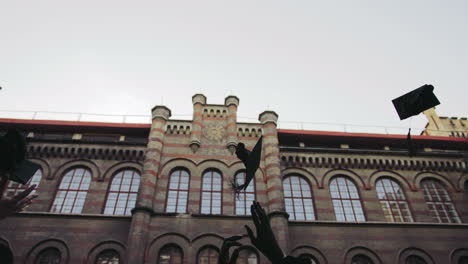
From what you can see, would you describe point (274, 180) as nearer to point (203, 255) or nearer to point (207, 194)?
point (207, 194)

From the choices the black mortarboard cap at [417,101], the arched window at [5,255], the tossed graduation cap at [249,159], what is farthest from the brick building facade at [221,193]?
the arched window at [5,255]

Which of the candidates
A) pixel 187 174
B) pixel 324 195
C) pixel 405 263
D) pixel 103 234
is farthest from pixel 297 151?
pixel 103 234

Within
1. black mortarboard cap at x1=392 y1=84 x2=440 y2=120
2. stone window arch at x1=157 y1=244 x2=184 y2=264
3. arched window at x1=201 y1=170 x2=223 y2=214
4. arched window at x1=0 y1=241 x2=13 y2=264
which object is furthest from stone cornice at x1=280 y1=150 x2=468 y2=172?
arched window at x1=0 y1=241 x2=13 y2=264

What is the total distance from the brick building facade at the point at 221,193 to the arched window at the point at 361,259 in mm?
57

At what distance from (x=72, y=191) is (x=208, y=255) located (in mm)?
7547

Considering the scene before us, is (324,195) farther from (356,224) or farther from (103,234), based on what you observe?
(103,234)

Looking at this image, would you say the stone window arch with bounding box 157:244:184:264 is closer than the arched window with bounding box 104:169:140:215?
Yes

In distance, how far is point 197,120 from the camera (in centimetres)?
1861

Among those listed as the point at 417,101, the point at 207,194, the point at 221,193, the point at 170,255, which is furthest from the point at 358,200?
the point at 170,255

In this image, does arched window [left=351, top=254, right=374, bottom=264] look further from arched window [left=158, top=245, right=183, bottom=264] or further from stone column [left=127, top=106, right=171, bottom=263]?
stone column [left=127, top=106, right=171, bottom=263]

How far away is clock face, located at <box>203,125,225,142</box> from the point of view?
18.1 metres

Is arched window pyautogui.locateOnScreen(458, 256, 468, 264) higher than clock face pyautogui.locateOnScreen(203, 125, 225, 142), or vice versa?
clock face pyautogui.locateOnScreen(203, 125, 225, 142)

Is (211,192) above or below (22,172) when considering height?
above

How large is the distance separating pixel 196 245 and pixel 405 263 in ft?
30.9
